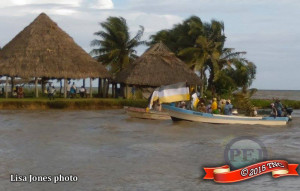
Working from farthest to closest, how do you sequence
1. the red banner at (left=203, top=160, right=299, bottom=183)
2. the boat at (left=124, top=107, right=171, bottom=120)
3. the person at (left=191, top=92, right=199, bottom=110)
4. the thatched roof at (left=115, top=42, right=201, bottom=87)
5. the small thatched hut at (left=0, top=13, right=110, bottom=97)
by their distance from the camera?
the thatched roof at (left=115, top=42, right=201, bottom=87) < the small thatched hut at (left=0, top=13, right=110, bottom=97) < the boat at (left=124, top=107, right=171, bottom=120) < the person at (left=191, top=92, right=199, bottom=110) < the red banner at (left=203, top=160, right=299, bottom=183)

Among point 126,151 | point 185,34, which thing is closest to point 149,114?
point 126,151

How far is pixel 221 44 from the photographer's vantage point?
41.6 m

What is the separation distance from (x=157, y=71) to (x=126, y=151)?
21.8m

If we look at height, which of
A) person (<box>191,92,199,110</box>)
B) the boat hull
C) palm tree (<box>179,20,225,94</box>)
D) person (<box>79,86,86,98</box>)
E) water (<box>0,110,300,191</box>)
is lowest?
water (<box>0,110,300,191</box>)

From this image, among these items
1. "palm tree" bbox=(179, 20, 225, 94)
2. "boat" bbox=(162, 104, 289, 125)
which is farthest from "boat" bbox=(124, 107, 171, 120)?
"palm tree" bbox=(179, 20, 225, 94)

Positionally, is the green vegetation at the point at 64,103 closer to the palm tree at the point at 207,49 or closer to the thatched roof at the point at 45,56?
the thatched roof at the point at 45,56

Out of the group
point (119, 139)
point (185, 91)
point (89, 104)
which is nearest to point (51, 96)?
point (89, 104)

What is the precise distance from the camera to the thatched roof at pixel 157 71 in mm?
36125

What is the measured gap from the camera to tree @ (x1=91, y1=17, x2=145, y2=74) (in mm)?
40781

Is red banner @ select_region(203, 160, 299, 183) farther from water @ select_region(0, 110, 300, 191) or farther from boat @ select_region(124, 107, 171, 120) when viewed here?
boat @ select_region(124, 107, 171, 120)

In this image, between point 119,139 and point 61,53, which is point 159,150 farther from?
point 61,53

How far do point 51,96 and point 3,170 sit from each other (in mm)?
23490

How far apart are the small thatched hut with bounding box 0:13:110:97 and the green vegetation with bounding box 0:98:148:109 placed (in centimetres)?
300

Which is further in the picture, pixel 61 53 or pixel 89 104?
pixel 61 53
